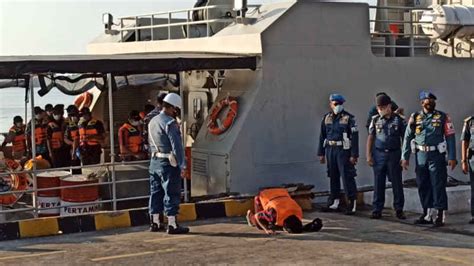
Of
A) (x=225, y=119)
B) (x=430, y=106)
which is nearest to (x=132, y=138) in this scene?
(x=225, y=119)

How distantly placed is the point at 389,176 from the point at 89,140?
198 inches

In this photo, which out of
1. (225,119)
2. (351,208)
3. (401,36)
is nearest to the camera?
(351,208)

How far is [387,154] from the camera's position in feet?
34.7

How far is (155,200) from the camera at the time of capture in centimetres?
991

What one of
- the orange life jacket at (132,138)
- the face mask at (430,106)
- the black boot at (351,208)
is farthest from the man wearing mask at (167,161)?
the face mask at (430,106)

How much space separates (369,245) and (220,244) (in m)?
1.69

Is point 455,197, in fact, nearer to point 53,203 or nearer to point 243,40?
point 243,40

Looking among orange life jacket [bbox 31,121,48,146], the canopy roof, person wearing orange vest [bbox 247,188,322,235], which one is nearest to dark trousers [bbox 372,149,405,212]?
person wearing orange vest [bbox 247,188,322,235]

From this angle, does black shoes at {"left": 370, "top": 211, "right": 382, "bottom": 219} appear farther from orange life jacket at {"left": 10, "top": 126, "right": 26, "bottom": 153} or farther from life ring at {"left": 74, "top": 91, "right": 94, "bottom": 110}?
life ring at {"left": 74, "top": 91, "right": 94, "bottom": 110}

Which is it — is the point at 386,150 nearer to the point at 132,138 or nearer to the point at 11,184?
the point at 132,138

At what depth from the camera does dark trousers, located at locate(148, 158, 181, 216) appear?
9.69 metres

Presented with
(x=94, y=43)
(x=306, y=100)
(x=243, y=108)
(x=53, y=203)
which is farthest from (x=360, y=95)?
(x=94, y=43)

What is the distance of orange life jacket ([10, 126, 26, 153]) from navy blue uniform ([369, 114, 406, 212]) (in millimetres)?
6770

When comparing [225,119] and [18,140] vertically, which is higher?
[225,119]
